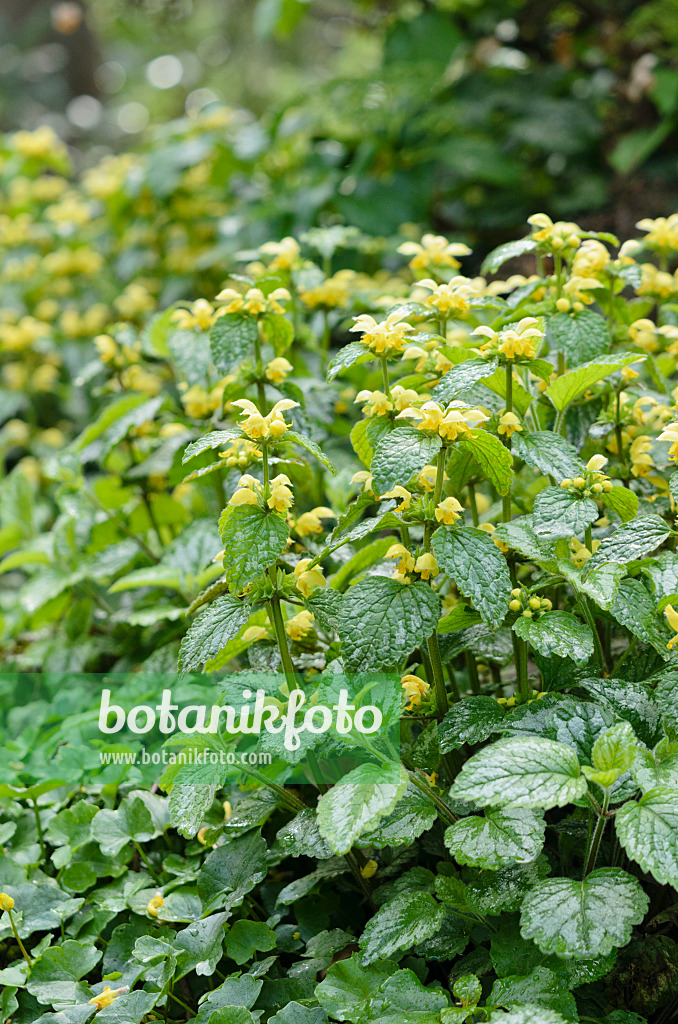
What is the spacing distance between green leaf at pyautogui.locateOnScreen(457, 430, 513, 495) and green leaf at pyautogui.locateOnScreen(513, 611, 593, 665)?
0.51 ft

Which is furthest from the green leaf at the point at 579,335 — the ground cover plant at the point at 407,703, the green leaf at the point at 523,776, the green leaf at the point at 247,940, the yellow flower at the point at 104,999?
the yellow flower at the point at 104,999

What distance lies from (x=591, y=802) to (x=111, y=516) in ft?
3.59

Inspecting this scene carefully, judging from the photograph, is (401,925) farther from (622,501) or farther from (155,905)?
(622,501)

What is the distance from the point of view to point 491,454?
2.97 ft

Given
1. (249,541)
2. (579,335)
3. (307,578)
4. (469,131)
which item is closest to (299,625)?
(307,578)

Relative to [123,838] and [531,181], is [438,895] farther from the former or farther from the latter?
[531,181]

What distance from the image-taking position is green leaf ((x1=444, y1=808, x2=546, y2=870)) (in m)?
0.80

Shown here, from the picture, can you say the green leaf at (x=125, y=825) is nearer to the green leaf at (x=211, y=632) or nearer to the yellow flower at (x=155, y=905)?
the yellow flower at (x=155, y=905)

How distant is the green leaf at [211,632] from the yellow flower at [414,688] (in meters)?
0.21

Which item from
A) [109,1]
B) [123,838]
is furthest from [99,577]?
[109,1]

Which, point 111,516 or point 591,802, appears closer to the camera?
point 591,802

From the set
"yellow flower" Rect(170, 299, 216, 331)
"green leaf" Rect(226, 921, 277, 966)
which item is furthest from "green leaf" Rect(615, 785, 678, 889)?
"yellow flower" Rect(170, 299, 216, 331)

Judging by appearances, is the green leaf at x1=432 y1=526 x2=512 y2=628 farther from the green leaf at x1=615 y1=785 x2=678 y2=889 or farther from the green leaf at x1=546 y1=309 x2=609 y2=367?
the green leaf at x1=546 y1=309 x2=609 y2=367

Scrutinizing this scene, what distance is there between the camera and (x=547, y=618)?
0.90m
